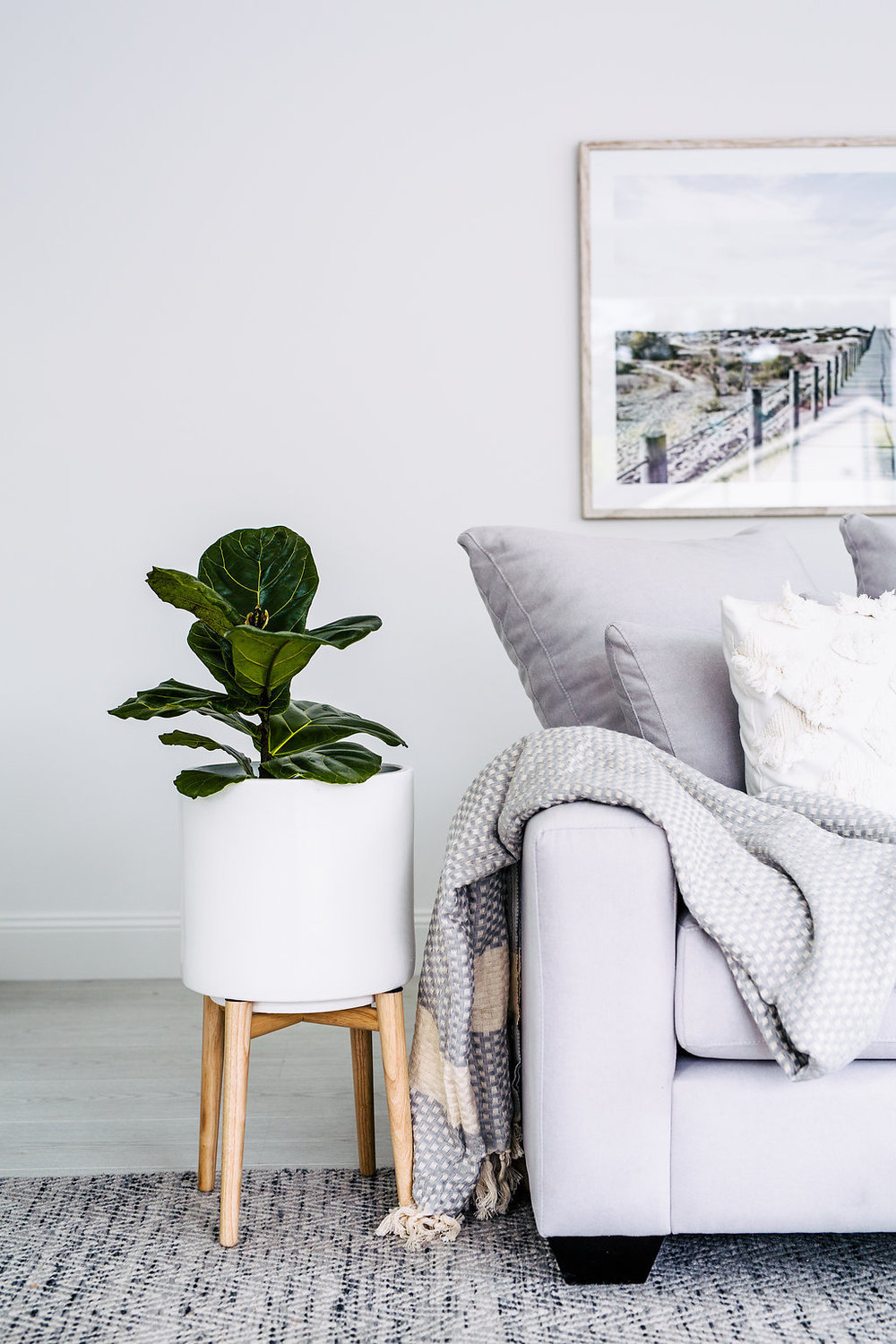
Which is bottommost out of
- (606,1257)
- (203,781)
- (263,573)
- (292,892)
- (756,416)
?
(606,1257)

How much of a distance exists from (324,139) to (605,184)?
2.22 ft

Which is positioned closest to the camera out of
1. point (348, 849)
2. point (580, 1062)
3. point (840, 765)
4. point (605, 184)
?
point (580, 1062)

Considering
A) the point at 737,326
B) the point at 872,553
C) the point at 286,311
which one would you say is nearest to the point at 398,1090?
the point at 872,553

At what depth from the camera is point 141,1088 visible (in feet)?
5.95

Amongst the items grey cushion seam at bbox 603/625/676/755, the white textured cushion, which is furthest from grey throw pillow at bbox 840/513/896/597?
grey cushion seam at bbox 603/625/676/755

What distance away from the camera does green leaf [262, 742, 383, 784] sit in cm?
122

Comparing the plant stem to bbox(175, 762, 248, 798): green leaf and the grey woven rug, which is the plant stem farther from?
the grey woven rug

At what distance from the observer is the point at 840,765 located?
138cm

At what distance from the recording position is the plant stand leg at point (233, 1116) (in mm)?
1250

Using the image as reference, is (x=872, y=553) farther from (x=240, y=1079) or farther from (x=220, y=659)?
(x=240, y=1079)

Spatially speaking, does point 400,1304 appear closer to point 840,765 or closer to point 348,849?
point 348,849

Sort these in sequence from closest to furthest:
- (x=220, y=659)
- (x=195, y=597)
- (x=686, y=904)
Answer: (x=686, y=904)
(x=195, y=597)
(x=220, y=659)

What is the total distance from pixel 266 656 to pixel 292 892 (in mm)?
280

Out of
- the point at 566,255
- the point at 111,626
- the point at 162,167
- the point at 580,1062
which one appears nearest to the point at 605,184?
the point at 566,255
